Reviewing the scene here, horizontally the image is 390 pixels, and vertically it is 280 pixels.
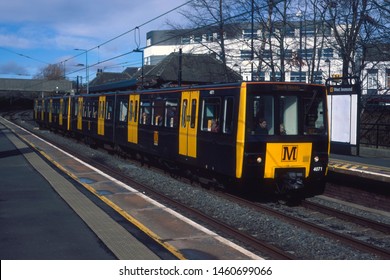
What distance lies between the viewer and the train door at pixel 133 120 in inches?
730

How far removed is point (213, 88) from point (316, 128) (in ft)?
8.33

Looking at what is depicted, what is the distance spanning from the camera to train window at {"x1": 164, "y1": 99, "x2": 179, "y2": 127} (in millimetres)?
14711

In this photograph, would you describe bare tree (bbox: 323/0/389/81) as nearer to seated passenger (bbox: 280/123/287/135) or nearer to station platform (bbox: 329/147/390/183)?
station platform (bbox: 329/147/390/183)

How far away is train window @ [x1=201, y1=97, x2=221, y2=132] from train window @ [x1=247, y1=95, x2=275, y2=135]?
1127 mm

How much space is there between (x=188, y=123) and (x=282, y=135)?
10.1 feet

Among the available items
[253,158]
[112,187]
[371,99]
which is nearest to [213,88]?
[253,158]

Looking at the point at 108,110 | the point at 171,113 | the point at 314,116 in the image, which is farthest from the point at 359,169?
the point at 108,110

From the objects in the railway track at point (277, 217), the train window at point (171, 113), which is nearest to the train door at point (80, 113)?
the train window at point (171, 113)

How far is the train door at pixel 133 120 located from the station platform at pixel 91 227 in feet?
15.4

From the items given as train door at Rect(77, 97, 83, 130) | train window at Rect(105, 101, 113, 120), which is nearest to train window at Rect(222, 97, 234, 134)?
train window at Rect(105, 101, 113, 120)

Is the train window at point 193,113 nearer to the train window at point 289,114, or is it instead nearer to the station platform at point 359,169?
the train window at point 289,114

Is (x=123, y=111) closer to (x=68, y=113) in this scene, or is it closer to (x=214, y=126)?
(x=214, y=126)

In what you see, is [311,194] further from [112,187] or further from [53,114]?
[53,114]

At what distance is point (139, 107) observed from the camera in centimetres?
1828
